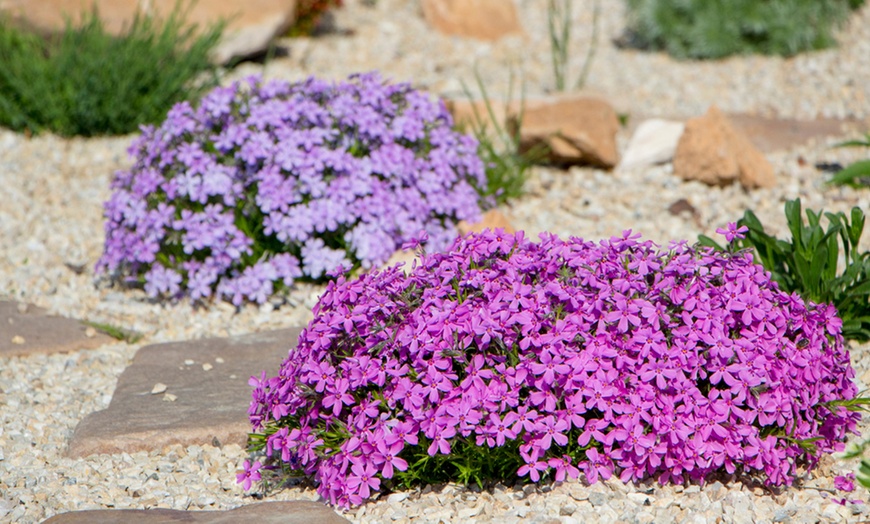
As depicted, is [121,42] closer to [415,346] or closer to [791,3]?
[415,346]

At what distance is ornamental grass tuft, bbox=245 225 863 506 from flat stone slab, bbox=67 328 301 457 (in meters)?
0.50

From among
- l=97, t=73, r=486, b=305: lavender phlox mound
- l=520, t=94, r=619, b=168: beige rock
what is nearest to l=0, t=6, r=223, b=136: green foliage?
l=97, t=73, r=486, b=305: lavender phlox mound

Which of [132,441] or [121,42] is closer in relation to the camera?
[132,441]

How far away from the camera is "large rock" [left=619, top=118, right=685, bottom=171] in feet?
19.3

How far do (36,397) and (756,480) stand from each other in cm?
261

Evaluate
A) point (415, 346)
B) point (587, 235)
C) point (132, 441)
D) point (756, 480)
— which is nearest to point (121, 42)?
point (587, 235)

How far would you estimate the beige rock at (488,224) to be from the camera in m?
4.74

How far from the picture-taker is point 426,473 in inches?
110

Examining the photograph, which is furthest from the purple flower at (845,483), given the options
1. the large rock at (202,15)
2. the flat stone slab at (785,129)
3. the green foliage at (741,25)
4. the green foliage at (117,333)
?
the green foliage at (741,25)

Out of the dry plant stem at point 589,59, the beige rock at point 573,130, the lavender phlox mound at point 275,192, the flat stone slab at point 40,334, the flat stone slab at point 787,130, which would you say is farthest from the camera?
the dry plant stem at point 589,59

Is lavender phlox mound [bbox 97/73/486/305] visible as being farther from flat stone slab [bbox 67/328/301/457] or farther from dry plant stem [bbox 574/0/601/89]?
dry plant stem [bbox 574/0/601/89]

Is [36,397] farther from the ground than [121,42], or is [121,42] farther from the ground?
[121,42]

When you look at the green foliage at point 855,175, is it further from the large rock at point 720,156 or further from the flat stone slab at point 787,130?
the flat stone slab at point 787,130

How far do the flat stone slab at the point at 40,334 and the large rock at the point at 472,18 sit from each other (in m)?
5.94
